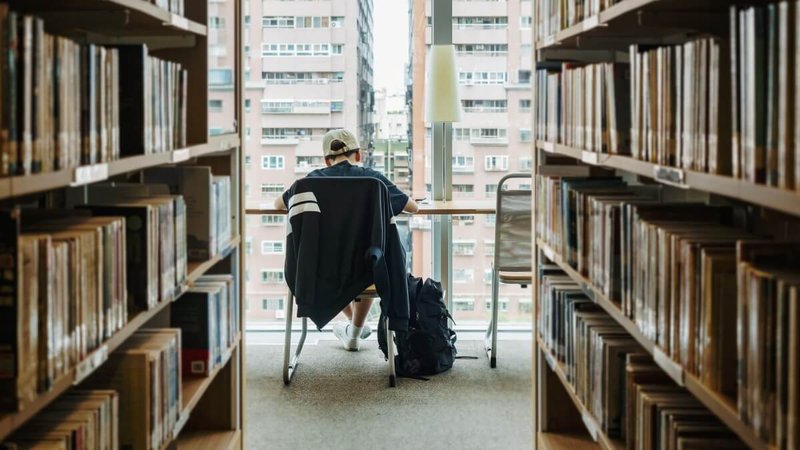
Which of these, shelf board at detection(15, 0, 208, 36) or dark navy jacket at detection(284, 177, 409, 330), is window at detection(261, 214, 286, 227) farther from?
shelf board at detection(15, 0, 208, 36)

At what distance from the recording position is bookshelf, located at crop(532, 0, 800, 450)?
149 centimetres

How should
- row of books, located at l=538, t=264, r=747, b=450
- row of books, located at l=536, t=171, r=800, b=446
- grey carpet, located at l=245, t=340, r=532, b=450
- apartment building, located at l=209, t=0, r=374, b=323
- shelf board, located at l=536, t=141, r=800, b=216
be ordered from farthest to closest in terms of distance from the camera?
apartment building, located at l=209, t=0, r=374, b=323 → grey carpet, located at l=245, t=340, r=532, b=450 → row of books, located at l=538, t=264, r=747, b=450 → row of books, located at l=536, t=171, r=800, b=446 → shelf board, located at l=536, t=141, r=800, b=216

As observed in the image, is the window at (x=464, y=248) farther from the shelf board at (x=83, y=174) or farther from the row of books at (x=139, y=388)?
the row of books at (x=139, y=388)

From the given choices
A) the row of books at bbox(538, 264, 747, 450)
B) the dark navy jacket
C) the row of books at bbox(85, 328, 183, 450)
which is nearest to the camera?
the row of books at bbox(538, 264, 747, 450)

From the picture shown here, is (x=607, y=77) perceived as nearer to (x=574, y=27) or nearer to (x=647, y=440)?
(x=574, y=27)

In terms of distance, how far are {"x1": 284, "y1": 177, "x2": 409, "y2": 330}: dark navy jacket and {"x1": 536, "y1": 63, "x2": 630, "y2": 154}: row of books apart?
1.09 meters

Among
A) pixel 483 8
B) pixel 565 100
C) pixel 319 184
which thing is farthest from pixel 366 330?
pixel 565 100

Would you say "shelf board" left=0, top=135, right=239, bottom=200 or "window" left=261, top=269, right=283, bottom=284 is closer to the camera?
"shelf board" left=0, top=135, right=239, bottom=200

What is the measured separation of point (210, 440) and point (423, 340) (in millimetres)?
1496

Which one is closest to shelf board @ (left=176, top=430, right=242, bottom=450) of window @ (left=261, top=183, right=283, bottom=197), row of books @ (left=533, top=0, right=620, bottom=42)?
row of books @ (left=533, top=0, right=620, bottom=42)

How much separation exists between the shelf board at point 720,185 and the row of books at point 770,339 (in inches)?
3.9

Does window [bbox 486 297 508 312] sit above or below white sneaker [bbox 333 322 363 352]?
above

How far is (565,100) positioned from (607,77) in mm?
427

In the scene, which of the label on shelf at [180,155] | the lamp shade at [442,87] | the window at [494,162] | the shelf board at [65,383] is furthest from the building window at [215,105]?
the window at [494,162]
